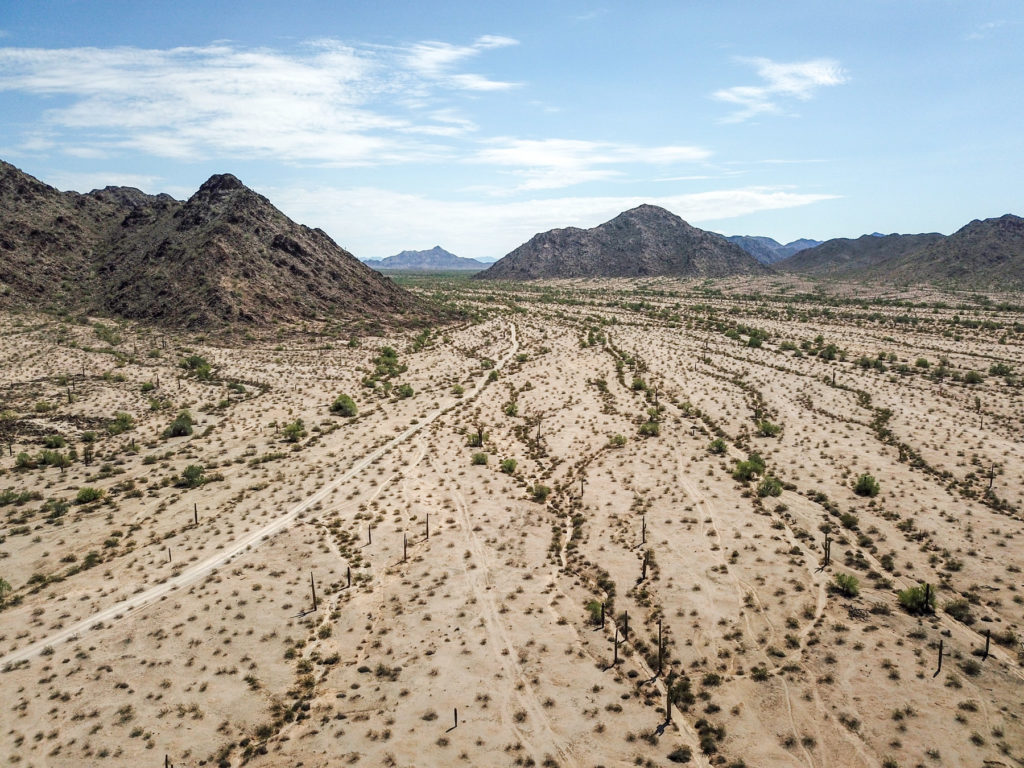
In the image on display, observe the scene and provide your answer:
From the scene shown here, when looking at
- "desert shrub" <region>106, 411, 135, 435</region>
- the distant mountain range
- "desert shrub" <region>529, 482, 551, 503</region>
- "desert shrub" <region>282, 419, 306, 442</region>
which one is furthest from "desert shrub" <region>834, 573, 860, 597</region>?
the distant mountain range

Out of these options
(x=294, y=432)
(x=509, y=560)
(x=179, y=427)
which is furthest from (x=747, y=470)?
(x=179, y=427)

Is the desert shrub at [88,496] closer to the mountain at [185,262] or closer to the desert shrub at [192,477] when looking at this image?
the desert shrub at [192,477]

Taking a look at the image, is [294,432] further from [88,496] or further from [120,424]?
[88,496]

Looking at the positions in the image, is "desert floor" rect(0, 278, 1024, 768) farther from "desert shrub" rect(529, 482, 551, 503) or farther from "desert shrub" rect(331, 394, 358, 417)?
"desert shrub" rect(331, 394, 358, 417)

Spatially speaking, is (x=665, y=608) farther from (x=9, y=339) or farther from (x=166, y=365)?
(x=9, y=339)

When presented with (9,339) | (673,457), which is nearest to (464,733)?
(673,457)

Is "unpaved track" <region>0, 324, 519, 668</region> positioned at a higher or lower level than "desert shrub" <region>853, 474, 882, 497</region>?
lower
